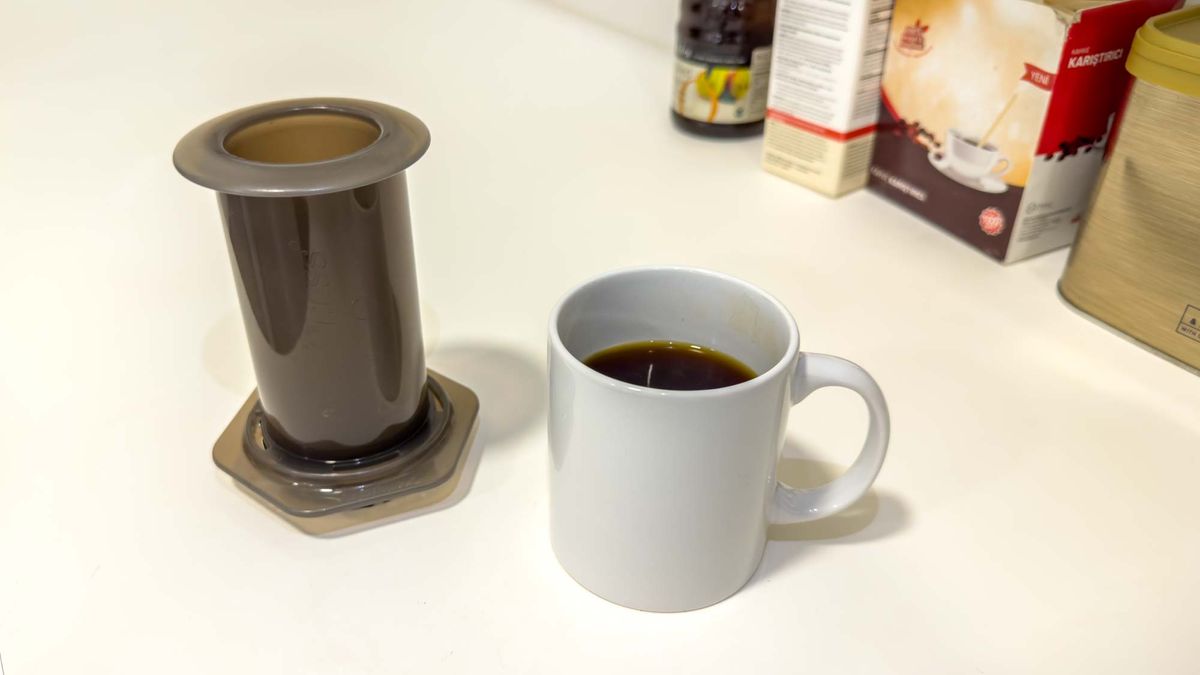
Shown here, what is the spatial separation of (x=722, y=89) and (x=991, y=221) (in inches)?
11.1

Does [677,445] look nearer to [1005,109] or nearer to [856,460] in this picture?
[856,460]

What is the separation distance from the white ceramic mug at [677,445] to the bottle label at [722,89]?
468 mm

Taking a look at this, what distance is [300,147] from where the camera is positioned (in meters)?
0.48

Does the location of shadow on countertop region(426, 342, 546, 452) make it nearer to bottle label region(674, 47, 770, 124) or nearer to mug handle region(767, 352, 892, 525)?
mug handle region(767, 352, 892, 525)

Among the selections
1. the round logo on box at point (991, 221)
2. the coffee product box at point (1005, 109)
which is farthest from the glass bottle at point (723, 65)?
the round logo on box at point (991, 221)

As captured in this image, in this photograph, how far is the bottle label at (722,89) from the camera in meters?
0.87

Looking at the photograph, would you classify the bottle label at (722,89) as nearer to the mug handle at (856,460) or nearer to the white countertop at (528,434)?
the white countertop at (528,434)

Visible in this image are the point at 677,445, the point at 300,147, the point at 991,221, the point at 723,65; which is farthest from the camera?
the point at 723,65

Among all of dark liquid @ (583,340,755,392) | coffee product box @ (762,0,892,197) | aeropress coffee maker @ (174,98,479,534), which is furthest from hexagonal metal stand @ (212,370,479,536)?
coffee product box @ (762,0,892,197)

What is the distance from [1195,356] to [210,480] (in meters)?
0.59

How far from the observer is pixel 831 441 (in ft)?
1.77

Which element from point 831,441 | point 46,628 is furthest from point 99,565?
point 831,441

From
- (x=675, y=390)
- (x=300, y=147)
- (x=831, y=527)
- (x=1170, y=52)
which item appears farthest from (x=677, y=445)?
(x=1170, y=52)

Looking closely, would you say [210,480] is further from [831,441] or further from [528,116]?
[528,116]
